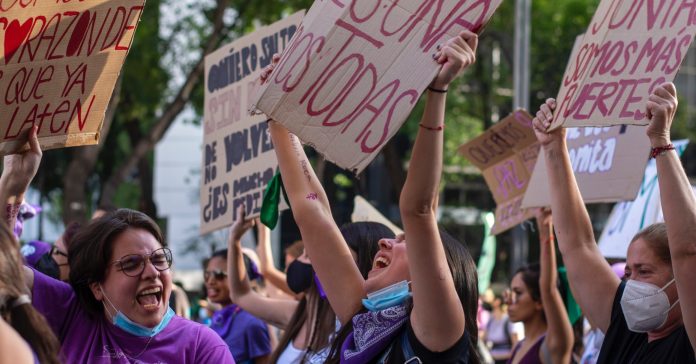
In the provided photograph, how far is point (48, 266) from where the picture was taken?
5363 millimetres

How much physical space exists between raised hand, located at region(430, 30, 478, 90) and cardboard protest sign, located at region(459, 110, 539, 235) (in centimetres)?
399

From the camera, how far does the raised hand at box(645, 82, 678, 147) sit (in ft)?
12.6

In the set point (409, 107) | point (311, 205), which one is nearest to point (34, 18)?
point (311, 205)

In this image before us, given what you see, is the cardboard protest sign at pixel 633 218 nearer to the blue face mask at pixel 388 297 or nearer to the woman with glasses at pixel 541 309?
the woman with glasses at pixel 541 309

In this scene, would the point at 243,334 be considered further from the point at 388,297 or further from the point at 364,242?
the point at 388,297

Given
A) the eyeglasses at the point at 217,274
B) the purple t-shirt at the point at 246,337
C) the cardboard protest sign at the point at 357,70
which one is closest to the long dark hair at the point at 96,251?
the cardboard protest sign at the point at 357,70

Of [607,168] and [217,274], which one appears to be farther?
[217,274]

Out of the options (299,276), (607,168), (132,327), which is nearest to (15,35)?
(132,327)

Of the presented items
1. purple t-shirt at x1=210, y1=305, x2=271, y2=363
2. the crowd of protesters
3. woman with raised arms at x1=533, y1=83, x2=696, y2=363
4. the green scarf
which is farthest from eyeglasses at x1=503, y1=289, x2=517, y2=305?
the green scarf

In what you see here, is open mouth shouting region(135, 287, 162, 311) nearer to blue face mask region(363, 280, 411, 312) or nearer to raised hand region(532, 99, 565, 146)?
blue face mask region(363, 280, 411, 312)

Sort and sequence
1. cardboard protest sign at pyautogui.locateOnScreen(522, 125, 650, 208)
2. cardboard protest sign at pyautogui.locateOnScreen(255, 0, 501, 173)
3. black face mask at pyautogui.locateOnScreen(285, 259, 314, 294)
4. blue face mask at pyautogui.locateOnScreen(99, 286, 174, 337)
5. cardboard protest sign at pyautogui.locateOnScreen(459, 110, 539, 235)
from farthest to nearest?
cardboard protest sign at pyautogui.locateOnScreen(459, 110, 539, 235) < cardboard protest sign at pyautogui.locateOnScreen(522, 125, 650, 208) < black face mask at pyautogui.locateOnScreen(285, 259, 314, 294) < blue face mask at pyautogui.locateOnScreen(99, 286, 174, 337) < cardboard protest sign at pyautogui.locateOnScreen(255, 0, 501, 173)

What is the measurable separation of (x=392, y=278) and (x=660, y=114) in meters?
1.03

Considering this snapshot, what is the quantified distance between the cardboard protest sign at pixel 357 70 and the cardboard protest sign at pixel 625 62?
105cm

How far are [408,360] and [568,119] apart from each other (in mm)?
1509
